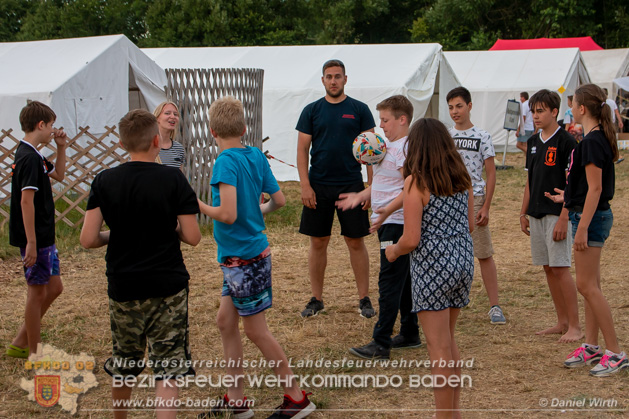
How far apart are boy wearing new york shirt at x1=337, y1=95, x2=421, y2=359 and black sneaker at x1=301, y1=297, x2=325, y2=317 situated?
0.90 m

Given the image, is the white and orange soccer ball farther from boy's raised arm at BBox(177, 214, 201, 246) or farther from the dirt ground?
boy's raised arm at BBox(177, 214, 201, 246)

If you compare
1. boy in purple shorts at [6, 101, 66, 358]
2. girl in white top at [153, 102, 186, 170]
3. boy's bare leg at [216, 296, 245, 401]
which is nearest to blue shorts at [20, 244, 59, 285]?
boy in purple shorts at [6, 101, 66, 358]

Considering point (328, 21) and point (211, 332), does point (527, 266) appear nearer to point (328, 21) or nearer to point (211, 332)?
point (211, 332)

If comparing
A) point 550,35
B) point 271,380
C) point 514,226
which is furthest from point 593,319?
point 550,35

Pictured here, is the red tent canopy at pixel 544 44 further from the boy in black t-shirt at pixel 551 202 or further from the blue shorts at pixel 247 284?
the blue shorts at pixel 247 284

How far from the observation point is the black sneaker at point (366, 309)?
496cm

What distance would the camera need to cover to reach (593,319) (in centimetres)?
395

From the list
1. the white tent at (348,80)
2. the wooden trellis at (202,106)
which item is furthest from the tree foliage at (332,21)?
the wooden trellis at (202,106)

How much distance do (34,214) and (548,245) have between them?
10.2 ft

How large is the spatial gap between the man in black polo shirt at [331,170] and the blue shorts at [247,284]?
176 centimetres

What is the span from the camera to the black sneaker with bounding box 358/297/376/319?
4965 mm

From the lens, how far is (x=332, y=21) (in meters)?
33.7

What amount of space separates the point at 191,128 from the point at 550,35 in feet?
85.0

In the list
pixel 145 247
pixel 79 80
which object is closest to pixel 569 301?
pixel 145 247
